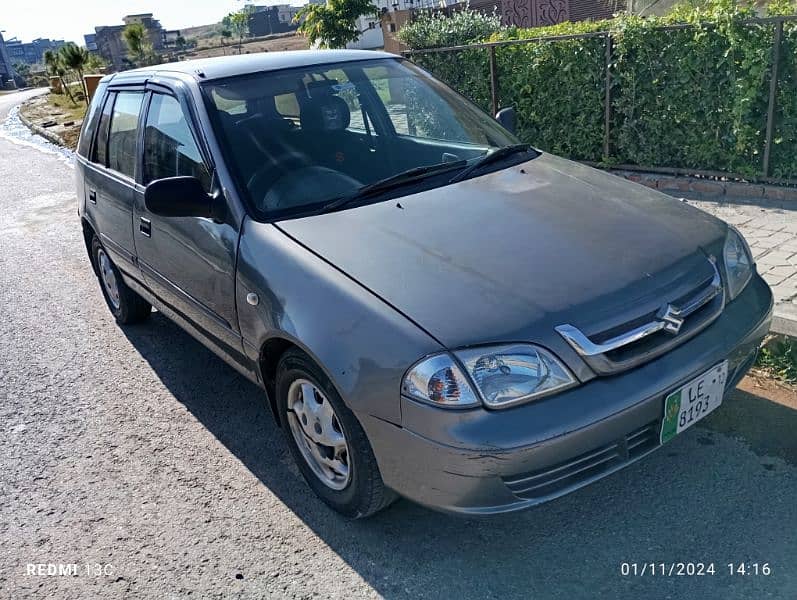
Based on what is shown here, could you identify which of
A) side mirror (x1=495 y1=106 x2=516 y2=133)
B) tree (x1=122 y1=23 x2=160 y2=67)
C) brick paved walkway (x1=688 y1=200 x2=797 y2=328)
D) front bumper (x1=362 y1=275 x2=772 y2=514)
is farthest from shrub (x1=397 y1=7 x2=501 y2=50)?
tree (x1=122 y1=23 x2=160 y2=67)

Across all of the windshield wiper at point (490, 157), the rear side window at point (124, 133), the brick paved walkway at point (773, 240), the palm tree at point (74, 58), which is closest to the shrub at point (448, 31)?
the brick paved walkway at point (773, 240)

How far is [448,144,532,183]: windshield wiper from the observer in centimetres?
345

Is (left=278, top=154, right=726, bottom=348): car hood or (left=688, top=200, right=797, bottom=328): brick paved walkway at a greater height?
(left=278, top=154, right=726, bottom=348): car hood

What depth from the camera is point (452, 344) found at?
2346mm

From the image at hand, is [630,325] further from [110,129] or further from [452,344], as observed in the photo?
[110,129]

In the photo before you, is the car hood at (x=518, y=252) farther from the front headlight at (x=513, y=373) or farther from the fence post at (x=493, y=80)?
the fence post at (x=493, y=80)

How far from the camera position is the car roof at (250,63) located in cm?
371

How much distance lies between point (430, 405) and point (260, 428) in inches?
68.1

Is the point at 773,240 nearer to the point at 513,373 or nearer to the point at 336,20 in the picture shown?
the point at 513,373

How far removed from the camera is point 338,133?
3.63 metres

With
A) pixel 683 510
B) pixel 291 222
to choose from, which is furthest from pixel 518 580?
pixel 291 222

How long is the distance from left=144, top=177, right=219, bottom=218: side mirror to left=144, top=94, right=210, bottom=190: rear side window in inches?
7.1

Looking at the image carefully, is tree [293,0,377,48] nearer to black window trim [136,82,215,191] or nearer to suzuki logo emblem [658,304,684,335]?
black window trim [136,82,215,191]

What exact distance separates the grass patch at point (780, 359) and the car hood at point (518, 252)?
1.10 metres
